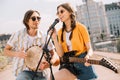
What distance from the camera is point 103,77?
406 inches

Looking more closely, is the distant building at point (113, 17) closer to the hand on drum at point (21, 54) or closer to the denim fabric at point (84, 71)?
the denim fabric at point (84, 71)

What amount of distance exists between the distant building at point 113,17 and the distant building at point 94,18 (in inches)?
142

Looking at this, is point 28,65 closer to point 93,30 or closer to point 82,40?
point 82,40

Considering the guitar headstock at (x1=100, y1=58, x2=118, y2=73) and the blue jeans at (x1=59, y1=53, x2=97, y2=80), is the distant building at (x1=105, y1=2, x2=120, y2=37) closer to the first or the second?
the blue jeans at (x1=59, y1=53, x2=97, y2=80)

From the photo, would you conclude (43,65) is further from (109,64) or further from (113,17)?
(113,17)

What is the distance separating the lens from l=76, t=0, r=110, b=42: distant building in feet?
477

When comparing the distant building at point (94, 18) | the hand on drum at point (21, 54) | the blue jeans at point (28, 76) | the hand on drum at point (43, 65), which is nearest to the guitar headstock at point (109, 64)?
the hand on drum at point (43, 65)

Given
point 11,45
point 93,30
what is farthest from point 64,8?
point 93,30

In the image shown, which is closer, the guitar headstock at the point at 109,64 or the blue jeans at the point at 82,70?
the guitar headstock at the point at 109,64

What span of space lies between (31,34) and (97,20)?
148127 mm

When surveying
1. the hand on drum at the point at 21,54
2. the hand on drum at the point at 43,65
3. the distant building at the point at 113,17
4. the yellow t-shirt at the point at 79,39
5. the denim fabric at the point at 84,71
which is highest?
the yellow t-shirt at the point at 79,39

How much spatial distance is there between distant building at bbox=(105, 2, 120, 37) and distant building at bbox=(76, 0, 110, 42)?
3.61m

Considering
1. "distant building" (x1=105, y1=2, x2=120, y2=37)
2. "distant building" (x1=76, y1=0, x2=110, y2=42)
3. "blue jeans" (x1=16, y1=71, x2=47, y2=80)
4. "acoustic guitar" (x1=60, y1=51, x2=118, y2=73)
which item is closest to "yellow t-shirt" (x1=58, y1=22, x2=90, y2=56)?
"acoustic guitar" (x1=60, y1=51, x2=118, y2=73)

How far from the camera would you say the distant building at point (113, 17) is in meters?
157
